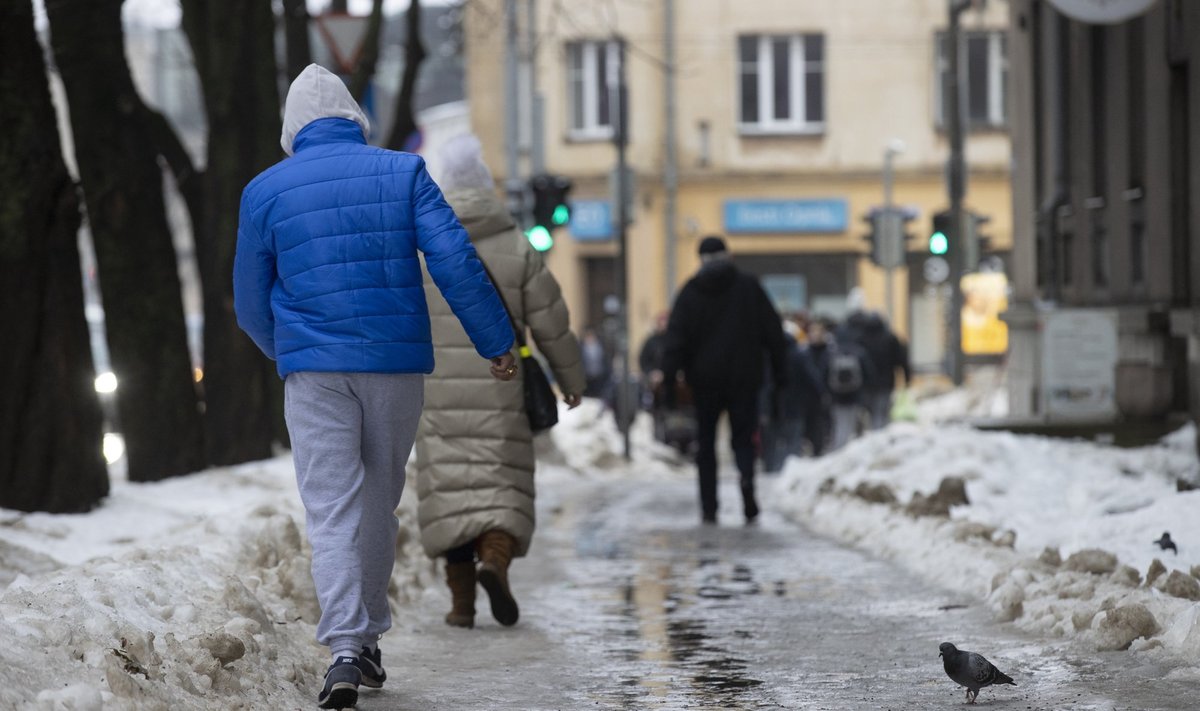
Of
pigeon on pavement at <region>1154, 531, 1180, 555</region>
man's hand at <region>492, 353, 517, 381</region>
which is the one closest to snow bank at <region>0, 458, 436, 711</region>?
man's hand at <region>492, 353, 517, 381</region>

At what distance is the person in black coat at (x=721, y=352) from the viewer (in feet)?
46.3

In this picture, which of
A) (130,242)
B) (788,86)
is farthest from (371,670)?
(788,86)

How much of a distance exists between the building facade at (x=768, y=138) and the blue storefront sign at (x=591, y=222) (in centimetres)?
4

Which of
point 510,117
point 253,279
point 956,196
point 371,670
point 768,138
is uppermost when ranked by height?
point 510,117

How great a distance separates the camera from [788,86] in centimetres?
4009

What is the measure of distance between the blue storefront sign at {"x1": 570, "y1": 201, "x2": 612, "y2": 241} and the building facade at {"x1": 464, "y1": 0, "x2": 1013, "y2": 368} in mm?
41

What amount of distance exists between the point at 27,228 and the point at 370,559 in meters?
4.78

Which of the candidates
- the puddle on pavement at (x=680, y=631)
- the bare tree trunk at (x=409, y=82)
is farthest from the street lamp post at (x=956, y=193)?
the puddle on pavement at (x=680, y=631)

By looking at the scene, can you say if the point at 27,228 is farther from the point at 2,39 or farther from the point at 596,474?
the point at 596,474

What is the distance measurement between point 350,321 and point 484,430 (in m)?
2.37

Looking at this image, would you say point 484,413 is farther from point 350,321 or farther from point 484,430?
point 350,321

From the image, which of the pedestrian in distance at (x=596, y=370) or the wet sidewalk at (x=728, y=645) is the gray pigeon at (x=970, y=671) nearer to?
the wet sidewalk at (x=728, y=645)

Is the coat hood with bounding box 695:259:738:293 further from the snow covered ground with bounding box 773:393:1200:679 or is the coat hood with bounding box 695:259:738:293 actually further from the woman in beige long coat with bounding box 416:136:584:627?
the woman in beige long coat with bounding box 416:136:584:627

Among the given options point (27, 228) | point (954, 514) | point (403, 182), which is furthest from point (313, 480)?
point (954, 514)
